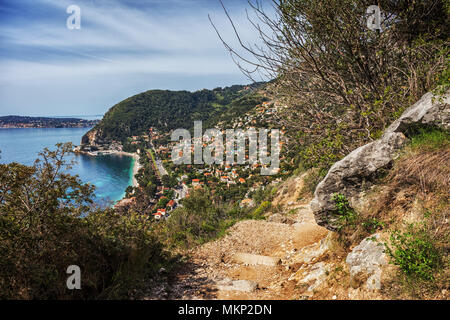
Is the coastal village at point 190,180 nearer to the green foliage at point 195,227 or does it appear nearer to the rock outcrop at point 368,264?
the green foliage at point 195,227

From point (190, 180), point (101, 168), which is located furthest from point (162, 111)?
point (190, 180)

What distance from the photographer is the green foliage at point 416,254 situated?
2432mm

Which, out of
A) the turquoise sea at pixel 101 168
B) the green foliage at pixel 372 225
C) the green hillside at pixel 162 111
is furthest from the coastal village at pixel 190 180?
the green hillside at pixel 162 111

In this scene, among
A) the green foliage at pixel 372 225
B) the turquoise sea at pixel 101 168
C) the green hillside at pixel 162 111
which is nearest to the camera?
the green foliage at pixel 372 225

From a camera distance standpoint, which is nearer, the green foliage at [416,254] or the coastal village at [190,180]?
the green foliage at [416,254]

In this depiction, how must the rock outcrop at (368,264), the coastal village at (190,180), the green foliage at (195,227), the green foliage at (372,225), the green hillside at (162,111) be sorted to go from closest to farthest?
the rock outcrop at (368,264) < the green foliage at (372,225) < the green foliage at (195,227) < the coastal village at (190,180) < the green hillside at (162,111)

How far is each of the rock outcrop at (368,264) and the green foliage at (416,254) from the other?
165 mm

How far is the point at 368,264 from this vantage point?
2930mm

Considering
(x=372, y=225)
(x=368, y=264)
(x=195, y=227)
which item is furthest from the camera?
(x=195, y=227)

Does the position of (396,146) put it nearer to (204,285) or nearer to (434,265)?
(434,265)

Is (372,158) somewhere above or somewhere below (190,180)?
above

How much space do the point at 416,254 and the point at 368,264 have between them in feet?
1.86

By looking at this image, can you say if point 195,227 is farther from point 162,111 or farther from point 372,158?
point 162,111

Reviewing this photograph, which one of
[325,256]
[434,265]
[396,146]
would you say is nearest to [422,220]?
[434,265]
